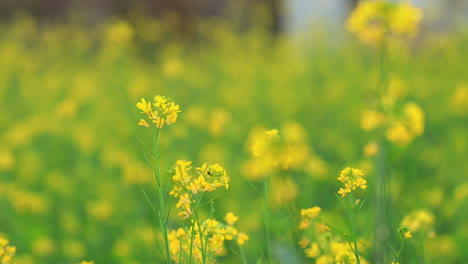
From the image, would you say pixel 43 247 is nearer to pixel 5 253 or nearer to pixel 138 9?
pixel 5 253

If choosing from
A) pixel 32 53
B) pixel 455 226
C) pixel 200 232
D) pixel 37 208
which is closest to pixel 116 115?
pixel 37 208

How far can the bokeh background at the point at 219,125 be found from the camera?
235cm

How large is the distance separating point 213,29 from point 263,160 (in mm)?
5822

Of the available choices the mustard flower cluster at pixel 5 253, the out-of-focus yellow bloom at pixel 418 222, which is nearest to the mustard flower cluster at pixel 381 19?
the out-of-focus yellow bloom at pixel 418 222

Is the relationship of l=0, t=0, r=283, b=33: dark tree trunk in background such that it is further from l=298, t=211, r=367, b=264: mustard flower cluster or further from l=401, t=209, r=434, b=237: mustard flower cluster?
l=298, t=211, r=367, b=264: mustard flower cluster

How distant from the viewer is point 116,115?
420 cm

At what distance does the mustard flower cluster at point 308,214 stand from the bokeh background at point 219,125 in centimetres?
11

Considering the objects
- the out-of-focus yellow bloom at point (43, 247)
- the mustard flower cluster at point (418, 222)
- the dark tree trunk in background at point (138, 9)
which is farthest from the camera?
the dark tree trunk in background at point (138, 9)

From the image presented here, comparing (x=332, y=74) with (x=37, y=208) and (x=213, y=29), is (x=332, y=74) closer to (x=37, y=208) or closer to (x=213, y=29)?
(x=213, y=29)

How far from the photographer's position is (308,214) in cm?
112

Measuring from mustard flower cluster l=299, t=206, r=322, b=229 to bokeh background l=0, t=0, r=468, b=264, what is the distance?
0.11 m

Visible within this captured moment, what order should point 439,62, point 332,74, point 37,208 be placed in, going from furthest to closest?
point 439,62, point 332,74, point 37,208

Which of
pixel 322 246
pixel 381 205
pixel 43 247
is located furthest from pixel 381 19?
pixel 43 247

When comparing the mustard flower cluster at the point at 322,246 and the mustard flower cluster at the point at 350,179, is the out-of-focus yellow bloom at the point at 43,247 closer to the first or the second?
the mustard flower cluster at the point at 322,246
